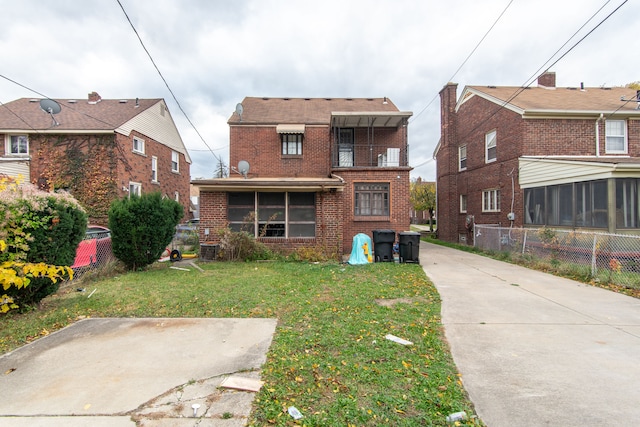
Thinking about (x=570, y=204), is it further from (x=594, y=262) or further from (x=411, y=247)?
(x=411, y=247)

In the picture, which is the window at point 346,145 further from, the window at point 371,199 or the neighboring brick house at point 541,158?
the neighboring brick house at point 541,158

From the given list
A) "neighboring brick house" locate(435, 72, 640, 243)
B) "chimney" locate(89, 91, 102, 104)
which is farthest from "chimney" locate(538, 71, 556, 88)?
"chimney" locate(89, 91, 102, 104)

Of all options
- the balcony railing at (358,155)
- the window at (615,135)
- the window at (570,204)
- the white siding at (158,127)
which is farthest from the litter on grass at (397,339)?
the white siding at (158,127)

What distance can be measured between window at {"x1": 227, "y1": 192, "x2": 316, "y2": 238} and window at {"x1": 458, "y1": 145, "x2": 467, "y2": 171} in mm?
10853

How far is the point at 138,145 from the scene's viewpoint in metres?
17.4

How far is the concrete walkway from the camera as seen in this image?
2.64 meters

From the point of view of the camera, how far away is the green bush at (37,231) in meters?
4.65

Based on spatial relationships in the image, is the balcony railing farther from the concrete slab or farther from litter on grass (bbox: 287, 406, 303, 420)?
litter on grass (bbox: 287, 406, 303, 420)

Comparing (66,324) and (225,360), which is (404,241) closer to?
(225,360)

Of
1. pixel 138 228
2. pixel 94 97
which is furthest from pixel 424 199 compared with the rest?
pixel 94 97

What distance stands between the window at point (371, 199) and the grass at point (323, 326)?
402 centimetres

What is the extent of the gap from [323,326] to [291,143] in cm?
1201

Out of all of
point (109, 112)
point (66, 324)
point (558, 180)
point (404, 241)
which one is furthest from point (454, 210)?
point (109, 112)

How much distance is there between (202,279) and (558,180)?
41.6 ft
